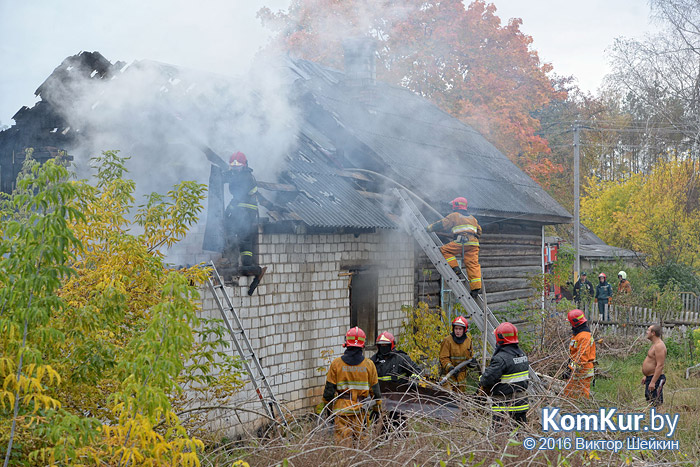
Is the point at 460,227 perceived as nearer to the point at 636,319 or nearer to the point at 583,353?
the point at 583,353

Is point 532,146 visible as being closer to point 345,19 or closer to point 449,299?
point 345,19

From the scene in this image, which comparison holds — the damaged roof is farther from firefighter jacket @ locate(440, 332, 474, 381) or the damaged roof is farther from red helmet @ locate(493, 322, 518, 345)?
red helmet @ locate(493, 322, 518, 345)

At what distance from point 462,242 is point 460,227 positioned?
0.22 metres

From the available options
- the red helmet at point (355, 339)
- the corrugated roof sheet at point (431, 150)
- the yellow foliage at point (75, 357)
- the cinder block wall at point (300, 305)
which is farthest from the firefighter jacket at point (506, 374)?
the corrugated roof sheet at point (431, 150)

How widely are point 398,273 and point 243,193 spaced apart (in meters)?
3.85

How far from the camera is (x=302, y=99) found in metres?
12.7

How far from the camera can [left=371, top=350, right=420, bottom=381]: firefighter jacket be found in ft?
26.7

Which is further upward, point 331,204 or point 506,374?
point 331,204

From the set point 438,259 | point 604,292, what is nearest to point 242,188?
point 438,259

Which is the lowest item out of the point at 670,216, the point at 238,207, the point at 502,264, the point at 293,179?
the point at 502,264

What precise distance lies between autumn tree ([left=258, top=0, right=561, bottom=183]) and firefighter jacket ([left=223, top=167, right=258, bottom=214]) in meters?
15.9

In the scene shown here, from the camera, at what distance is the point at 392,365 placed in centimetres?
824

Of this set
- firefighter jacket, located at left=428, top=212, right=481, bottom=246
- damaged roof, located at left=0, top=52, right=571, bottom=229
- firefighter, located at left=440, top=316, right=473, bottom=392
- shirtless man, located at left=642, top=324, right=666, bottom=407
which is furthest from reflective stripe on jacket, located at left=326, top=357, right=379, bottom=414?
shirtless man, located at left=642, top=324, right=666, bottom=407

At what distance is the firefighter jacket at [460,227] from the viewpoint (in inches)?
384
